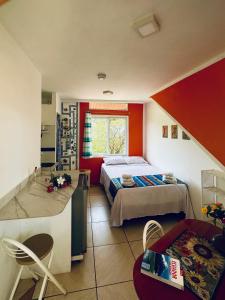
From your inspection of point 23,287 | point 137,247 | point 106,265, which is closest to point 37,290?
point 23,287

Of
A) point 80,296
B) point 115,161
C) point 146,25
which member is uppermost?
point 146,25

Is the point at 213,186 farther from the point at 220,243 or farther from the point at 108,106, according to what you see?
the point at 108,106

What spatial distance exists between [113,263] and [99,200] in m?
1.82

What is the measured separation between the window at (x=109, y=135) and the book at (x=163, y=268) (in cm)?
384

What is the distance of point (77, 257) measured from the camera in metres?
1.84

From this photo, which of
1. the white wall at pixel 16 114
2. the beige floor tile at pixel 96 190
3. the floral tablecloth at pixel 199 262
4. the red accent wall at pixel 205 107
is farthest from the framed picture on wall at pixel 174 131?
the white wall at pixel 16 114

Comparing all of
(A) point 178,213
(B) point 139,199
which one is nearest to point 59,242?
(B) point 139,199

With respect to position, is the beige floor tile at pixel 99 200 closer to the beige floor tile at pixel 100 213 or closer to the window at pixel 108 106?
the beige floor tile at pixel 100 213

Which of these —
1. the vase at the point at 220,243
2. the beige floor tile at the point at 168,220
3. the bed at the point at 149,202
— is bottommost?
the beige floor tile at the point at 168,220

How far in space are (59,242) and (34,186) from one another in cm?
70

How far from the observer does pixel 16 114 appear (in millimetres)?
1596

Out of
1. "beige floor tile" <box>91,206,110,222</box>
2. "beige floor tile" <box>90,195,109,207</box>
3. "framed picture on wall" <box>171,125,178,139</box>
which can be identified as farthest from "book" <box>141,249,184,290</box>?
"framed picture on wall" <box>171,125,178,139</box>

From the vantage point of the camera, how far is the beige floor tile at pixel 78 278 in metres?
1.54

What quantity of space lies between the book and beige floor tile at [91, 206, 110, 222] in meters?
1.92
